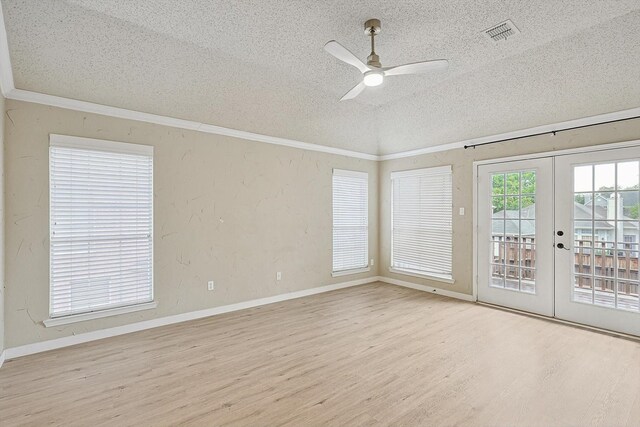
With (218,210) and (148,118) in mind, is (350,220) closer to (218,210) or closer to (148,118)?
(218,210)

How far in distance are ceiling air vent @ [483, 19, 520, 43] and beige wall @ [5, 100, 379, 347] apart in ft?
10.3

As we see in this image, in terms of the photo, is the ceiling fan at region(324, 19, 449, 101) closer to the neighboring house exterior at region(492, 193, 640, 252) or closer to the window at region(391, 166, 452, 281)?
the neighboring house exterior at region(492, 193, 640, 252)

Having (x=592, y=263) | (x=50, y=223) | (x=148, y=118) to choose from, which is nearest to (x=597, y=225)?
(x=592, y=263)

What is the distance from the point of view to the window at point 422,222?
5504 millimetres

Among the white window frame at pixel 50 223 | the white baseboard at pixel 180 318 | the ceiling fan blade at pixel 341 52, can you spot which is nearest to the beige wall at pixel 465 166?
the white baseboard at pixel 180 318

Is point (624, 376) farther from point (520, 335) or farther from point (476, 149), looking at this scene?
point (476, 149)

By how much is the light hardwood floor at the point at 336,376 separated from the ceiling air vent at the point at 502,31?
3182 millimetres

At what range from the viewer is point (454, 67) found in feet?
12.3

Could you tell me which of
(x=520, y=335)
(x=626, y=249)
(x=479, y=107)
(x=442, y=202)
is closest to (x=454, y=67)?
(x=479, y=107)

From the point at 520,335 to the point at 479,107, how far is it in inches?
118

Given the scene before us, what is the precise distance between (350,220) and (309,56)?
132 inches

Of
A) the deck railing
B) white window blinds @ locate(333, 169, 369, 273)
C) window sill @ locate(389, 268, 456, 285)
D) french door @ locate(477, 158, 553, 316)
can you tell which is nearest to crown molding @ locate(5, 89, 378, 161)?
white window blinds @ locate(333, 169, 369, 273)

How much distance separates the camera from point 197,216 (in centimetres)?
430

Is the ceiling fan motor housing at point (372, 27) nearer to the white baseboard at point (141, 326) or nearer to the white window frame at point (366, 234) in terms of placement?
the white window frame at point (366, 234)
